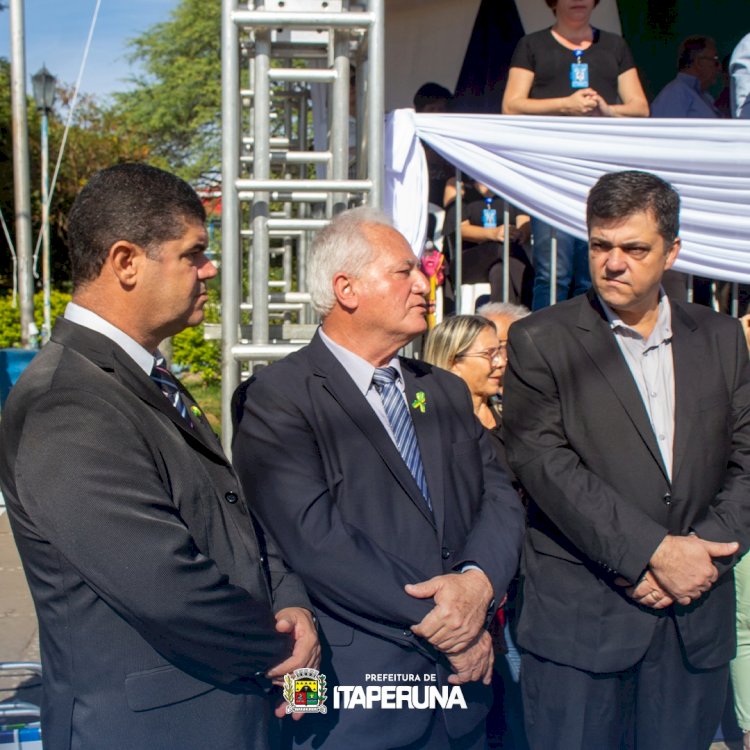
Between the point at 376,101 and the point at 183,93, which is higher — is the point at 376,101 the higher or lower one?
the lower one

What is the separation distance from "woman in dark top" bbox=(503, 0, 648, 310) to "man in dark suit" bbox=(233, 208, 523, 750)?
2.17 meters

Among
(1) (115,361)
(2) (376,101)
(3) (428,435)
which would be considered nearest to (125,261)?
(1) (115,361)

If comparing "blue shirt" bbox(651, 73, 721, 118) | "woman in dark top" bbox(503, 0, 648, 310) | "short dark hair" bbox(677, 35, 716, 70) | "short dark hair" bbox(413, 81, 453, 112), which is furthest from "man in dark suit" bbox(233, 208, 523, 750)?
"short dark hair" bbox(413, 81, 453, 112)

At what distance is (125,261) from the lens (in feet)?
7.25

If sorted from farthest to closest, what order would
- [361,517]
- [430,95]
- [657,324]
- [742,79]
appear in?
[430,95], [742,79], [657,324], [361,517]

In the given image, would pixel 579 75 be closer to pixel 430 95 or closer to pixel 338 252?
pixel 430 95

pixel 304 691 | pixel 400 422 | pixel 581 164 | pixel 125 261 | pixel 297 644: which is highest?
pixel 581 164

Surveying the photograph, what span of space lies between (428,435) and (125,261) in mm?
1055

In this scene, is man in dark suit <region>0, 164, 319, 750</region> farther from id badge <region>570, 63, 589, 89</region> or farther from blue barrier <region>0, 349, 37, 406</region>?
id badge <region>570, 63, 589, 89</region>

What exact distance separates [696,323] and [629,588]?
2.94 ft

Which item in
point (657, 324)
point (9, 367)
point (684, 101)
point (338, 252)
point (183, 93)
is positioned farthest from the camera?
point (183, 93)

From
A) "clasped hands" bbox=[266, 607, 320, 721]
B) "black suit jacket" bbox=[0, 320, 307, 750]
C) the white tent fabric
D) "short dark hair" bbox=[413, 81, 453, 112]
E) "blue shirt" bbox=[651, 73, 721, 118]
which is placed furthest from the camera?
"short dark hair" bbox=[413, 81, 453, 112]

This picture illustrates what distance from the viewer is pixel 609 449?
2998 mm

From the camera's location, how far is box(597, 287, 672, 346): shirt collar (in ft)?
10.3
